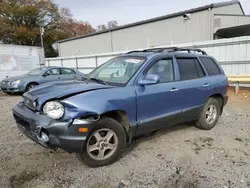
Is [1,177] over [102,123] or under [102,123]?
under

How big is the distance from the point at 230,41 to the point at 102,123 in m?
8.59

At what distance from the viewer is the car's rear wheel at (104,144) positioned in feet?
9.65

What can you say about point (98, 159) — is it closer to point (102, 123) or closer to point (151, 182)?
point (102, 123)

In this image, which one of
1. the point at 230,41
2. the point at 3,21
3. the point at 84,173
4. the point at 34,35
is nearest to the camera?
the point at 84,173

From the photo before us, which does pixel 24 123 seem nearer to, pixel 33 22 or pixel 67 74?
pixel 67 74

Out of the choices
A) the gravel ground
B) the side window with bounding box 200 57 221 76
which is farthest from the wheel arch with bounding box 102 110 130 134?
the side window with bounding box 200 57 221 76

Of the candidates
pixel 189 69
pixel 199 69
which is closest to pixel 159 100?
pixel 189 69

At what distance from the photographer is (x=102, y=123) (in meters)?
2.94

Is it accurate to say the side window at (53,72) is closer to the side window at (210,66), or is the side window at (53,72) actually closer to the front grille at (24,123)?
the front grille at (24,123)

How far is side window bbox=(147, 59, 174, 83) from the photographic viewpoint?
371cm

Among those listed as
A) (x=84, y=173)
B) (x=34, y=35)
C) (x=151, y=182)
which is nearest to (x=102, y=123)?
(x=84, y=173)

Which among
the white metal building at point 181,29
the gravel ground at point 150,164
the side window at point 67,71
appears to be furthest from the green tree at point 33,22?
the gravel ground at point 150,164

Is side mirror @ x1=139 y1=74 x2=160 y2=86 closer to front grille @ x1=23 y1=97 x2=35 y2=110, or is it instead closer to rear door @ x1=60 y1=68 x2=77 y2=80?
front grille @ x1=23 y1=97 x2=35 y2=110

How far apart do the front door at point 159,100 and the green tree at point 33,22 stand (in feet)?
117
